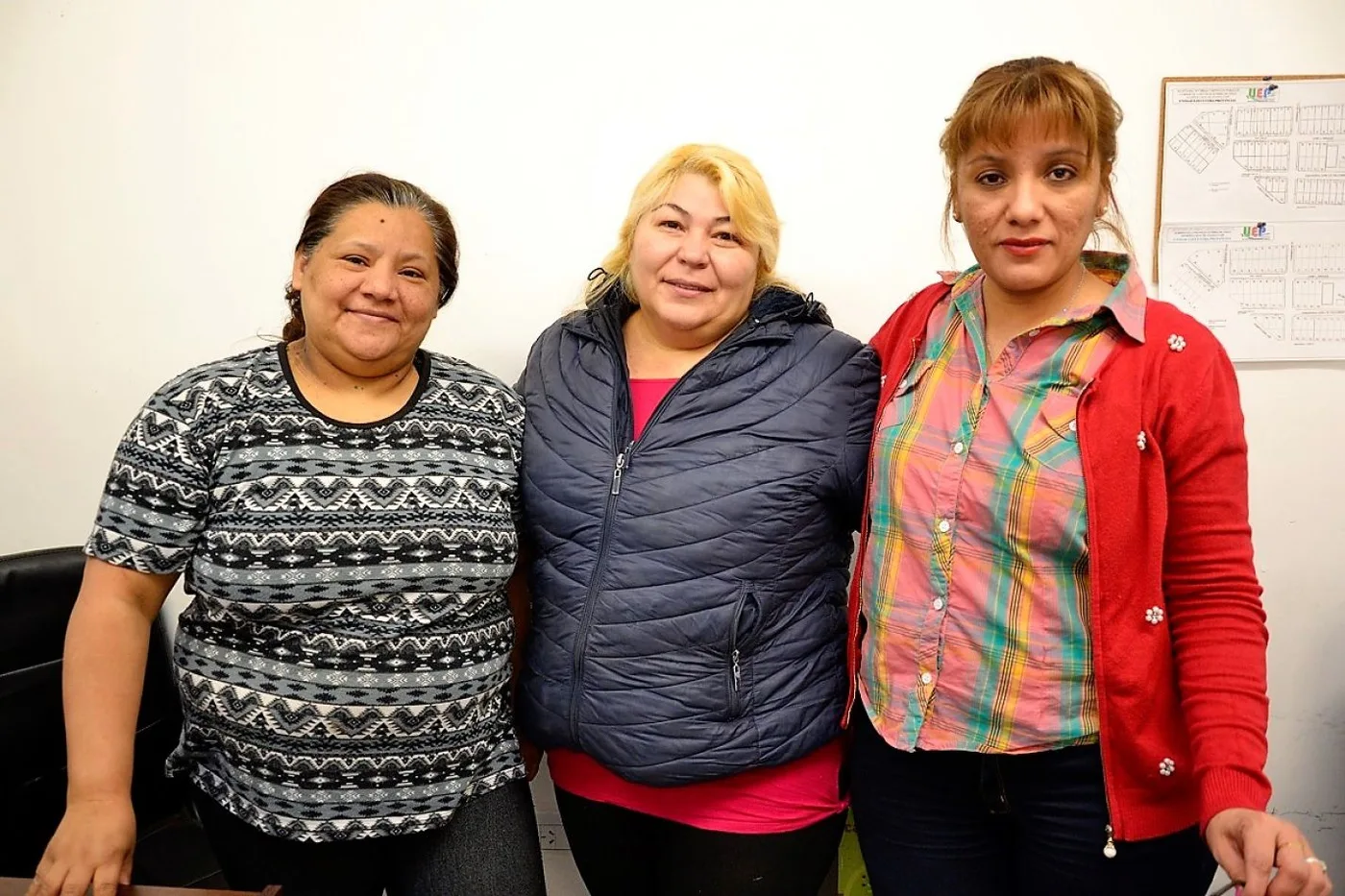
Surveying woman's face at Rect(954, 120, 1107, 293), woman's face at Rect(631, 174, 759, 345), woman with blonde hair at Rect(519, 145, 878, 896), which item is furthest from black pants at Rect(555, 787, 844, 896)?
woman's face at Rect(954, 120, 1107, 293)

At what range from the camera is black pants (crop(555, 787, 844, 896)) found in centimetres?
134

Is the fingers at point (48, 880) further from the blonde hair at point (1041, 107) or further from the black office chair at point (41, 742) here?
the blonde hair at point (1041, 107)

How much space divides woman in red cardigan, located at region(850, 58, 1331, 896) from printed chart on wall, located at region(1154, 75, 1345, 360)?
2.13ft

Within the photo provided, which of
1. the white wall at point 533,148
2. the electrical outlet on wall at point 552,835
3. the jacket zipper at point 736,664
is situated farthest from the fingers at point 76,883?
the white wall at point 533,148

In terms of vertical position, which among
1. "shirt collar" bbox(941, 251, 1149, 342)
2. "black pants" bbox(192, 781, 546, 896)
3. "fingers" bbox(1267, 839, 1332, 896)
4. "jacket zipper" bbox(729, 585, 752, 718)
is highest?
"shirt collar" bbox(941, 251, 1149, 342)

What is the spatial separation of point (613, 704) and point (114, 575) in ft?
2.29

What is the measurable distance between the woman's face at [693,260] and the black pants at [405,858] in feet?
2.55

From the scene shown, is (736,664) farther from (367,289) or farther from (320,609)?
(367,289)

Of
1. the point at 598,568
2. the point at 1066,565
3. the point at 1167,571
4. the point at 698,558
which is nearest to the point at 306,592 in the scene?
the point at 598,568

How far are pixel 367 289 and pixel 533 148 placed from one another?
651 mm

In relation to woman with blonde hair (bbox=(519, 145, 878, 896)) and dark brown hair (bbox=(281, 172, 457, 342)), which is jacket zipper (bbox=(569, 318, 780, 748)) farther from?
dark brown hair (bbox=(281, 172, 457, 342))

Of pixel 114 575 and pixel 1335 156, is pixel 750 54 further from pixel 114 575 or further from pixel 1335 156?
pixel 114 575

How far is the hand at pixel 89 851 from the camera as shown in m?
1.11

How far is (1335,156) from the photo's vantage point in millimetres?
1687
